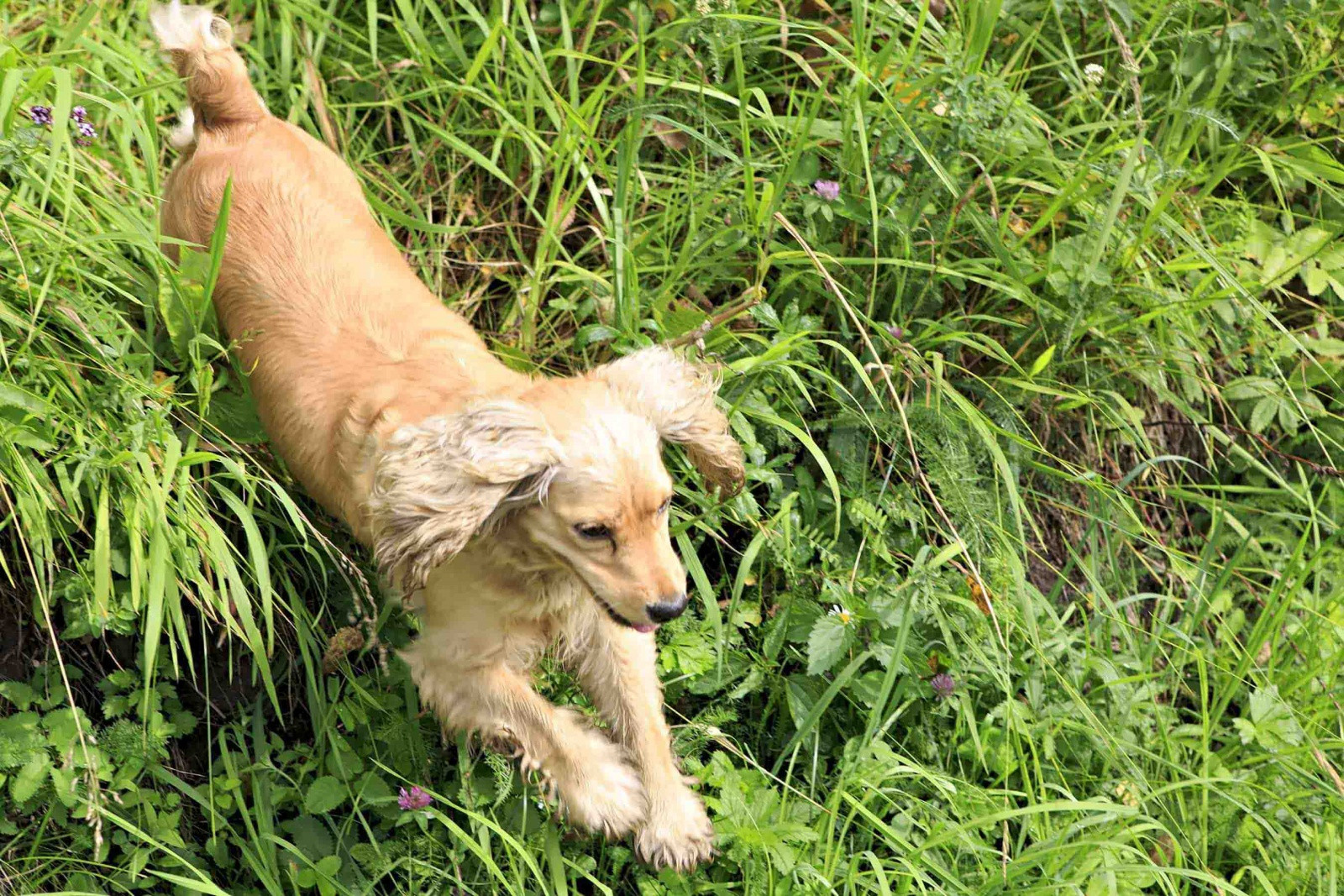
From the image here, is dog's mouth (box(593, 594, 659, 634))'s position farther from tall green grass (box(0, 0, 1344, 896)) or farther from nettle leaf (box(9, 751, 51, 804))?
nettle leaf (box(9, 751, 51, 804))

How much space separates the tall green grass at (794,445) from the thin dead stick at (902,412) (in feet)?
0.09

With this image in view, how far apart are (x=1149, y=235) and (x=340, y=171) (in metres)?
2.12

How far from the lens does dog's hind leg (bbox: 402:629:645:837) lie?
2775 mm

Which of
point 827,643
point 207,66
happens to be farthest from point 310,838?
point 207,66

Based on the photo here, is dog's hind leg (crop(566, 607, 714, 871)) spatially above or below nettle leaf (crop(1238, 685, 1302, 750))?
above

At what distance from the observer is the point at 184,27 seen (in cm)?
326

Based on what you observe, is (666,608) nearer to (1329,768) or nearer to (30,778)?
(30,778)

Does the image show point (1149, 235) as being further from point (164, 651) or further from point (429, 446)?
point (164, 651)

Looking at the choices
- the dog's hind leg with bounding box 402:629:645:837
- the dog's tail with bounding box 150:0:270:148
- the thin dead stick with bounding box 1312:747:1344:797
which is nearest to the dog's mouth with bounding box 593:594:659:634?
the dog's hind leg with bounding box 402:629:645:837

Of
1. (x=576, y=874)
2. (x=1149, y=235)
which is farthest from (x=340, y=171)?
(x=1149, y=235)

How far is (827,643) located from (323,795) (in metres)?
1.13

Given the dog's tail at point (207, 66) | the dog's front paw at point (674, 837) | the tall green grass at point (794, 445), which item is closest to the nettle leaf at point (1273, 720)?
the tall green grass at point (794, 445)

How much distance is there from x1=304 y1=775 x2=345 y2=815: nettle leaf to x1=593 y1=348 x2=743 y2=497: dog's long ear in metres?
1.01

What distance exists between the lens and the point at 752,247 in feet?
11.7
